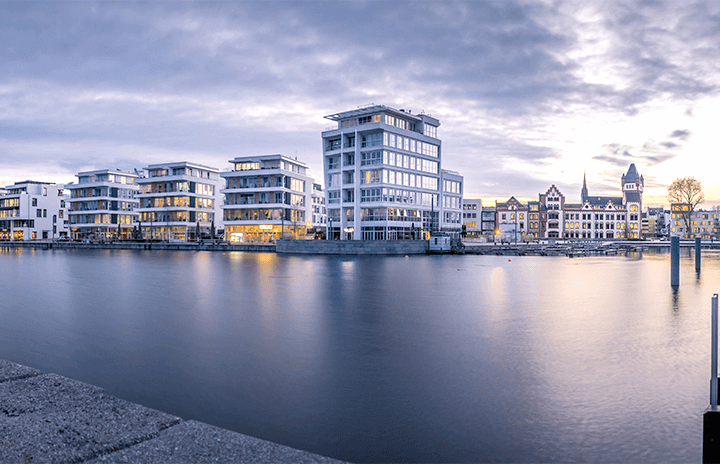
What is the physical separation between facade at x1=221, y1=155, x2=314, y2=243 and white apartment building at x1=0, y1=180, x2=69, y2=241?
67.1 metres

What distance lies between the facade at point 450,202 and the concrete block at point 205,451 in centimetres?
8691

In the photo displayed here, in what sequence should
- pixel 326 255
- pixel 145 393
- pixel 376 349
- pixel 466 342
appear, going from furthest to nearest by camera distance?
1. pixel 326 255
2. pixel 466 342
3. pixel 376 349
4. pixel 145 393

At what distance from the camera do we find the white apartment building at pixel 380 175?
79812mm

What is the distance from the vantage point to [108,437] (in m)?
5.71

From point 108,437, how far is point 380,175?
2943 inches

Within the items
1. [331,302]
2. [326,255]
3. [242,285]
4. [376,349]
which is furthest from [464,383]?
[326,255]

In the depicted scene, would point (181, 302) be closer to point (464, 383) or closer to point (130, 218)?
point (464, 383)

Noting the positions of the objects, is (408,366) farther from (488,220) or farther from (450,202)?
(488,220)

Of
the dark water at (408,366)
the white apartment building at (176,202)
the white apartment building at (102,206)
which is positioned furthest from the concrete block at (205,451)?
the white apartment building at (102,206)

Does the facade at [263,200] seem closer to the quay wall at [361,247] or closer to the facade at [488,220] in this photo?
the quay wall at [361,247]

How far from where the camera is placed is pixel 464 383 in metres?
10.1

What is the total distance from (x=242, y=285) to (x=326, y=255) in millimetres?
42311

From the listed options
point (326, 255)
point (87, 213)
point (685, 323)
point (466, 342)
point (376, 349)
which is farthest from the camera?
point (87, 213)

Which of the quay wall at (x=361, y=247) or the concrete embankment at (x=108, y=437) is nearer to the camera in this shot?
the concrete embankment at (x=108, y=437)
